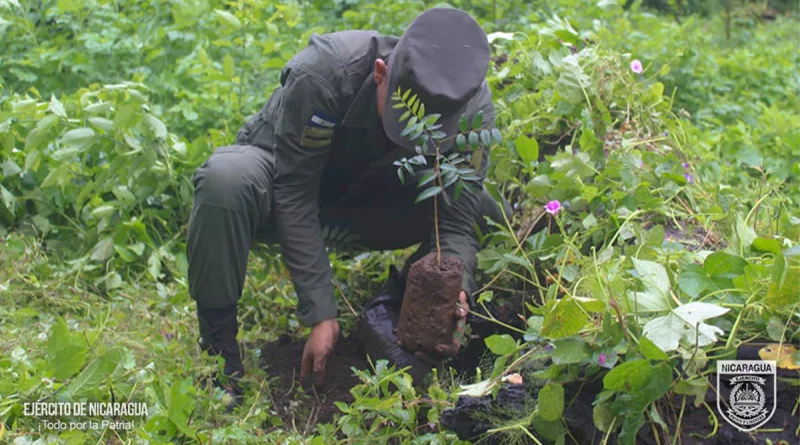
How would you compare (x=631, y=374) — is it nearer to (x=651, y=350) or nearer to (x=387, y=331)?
(x=651, y=350)

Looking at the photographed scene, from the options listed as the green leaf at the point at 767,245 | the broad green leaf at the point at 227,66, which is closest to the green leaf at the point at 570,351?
the green leaf at the point at 767,245

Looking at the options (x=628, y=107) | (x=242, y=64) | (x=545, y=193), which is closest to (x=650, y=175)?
(x=545, y=193)

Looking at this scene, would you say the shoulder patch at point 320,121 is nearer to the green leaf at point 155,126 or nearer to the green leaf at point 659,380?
the green leaf at point 155,126

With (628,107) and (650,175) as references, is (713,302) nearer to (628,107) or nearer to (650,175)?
(650,175)

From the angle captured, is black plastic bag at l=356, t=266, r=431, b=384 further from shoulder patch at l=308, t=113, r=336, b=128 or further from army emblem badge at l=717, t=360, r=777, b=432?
army emblem badge at l=717, t=360, r=777, b=432

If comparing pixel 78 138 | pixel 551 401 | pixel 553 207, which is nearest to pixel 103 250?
pixel 78 138

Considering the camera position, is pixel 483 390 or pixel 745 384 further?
pixel 483 390

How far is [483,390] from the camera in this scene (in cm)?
200

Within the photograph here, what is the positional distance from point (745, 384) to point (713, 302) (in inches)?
7.1

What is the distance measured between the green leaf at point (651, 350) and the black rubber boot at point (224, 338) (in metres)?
1.35

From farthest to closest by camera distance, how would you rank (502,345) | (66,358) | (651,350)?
(66,358) < (502,345) < (651,350)

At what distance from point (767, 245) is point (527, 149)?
104 cm

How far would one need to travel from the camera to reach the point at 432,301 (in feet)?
7.85

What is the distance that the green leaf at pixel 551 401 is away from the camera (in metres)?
1.83
